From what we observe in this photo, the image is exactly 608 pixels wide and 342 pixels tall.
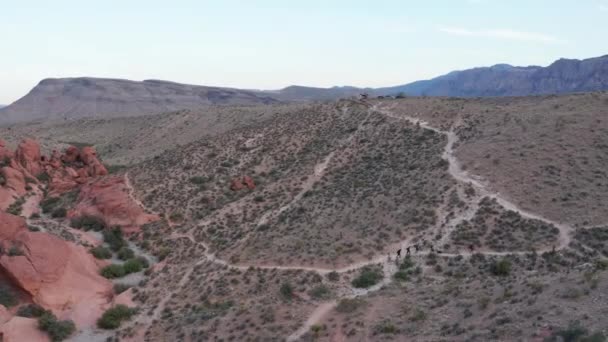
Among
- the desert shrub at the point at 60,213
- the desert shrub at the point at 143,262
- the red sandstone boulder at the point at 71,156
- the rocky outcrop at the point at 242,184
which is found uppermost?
the red sandstone boulder at the point at 71,156

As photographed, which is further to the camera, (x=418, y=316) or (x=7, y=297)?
(x=7, y=297)

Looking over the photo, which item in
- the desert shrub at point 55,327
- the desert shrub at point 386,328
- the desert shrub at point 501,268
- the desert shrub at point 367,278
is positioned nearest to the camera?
the desert shrub at point 386,328

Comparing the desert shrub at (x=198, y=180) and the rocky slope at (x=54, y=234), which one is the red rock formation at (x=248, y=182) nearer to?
the desert shrub at (x=198, y=180)

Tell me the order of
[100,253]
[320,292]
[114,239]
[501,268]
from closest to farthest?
[320,292], [501,268], [100,253], [114,239]

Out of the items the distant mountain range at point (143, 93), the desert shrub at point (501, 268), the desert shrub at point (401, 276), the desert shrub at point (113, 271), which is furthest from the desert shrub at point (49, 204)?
the distant mountain range at point (143, 93)

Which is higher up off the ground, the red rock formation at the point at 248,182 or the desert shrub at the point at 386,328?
the red rock formation at the point at 248,182

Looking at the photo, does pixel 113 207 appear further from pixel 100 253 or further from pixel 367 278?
pixel 367 278

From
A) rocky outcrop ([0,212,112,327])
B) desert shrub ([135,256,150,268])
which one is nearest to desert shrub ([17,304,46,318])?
rocky outcrop ([0,212,112,327])

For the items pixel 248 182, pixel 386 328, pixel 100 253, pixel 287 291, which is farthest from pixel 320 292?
pixel 248 182
